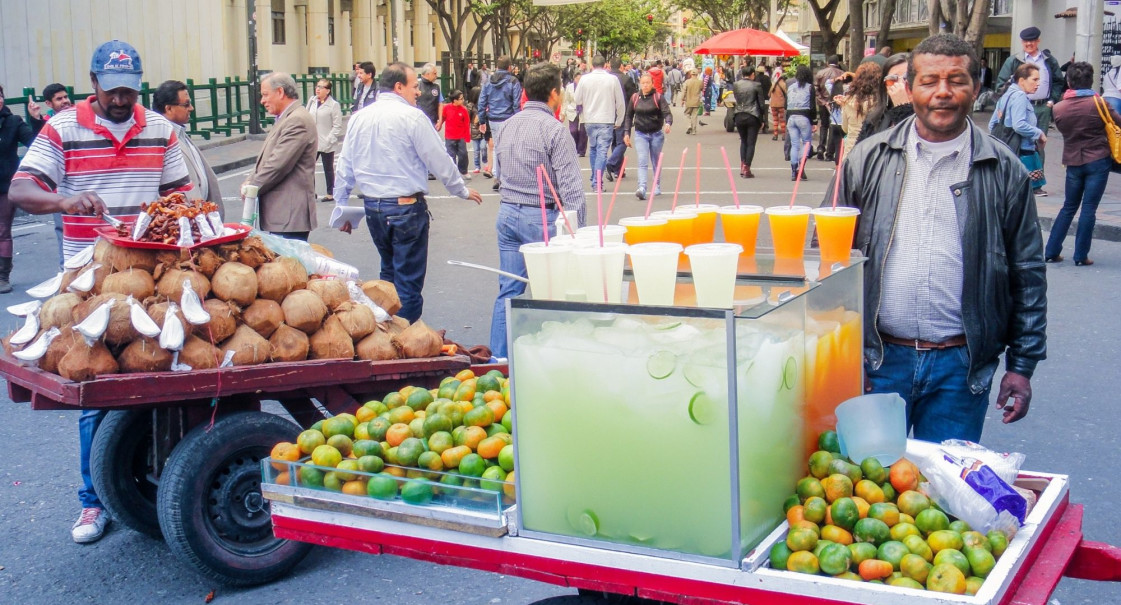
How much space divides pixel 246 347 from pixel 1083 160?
8.76m

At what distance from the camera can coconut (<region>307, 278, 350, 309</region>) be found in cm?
468

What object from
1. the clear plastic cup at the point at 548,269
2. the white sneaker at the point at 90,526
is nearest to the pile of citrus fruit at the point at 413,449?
the clear plastic cup at the point at 548,269

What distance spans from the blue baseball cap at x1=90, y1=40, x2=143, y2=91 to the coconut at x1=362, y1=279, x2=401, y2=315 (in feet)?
4.40

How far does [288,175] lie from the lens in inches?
280

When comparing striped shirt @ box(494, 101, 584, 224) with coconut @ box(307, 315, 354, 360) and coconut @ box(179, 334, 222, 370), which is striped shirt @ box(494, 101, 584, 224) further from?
coconut @ box(179, 334, 222, 370)

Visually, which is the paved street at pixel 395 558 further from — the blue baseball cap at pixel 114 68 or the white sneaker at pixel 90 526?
the blue baseball cap at pixel 114 68

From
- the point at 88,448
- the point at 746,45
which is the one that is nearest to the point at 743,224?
the point at 88,448

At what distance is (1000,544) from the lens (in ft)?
7.91

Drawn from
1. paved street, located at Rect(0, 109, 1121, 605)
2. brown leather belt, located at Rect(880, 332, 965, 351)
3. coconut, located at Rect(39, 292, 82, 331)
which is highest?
coconut, located at Rect(39, 292, 82, 331)

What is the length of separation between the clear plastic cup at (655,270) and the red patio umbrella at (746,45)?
2481 cm

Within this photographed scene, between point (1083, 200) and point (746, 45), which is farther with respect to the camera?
point (746, 45)

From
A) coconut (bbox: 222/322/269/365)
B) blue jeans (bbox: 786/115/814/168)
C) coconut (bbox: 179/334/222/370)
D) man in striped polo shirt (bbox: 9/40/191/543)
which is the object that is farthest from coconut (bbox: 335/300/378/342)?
blue jeans (bbox: 786/115/814/168)

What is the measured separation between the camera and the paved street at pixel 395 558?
434 centimetres

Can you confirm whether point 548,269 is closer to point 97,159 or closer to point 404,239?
point 97,159
